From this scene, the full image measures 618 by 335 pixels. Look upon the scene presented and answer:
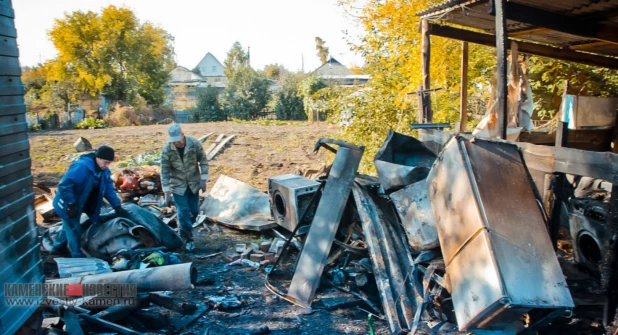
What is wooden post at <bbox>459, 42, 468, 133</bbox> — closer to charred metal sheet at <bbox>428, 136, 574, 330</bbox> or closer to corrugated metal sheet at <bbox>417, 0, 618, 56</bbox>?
corrugated metal sheet at <bbox>417, 0, 618, 56</bbox>

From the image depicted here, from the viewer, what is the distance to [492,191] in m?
3.30

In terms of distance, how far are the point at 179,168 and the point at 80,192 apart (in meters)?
1.37

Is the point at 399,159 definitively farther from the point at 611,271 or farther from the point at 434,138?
the point at 611,271

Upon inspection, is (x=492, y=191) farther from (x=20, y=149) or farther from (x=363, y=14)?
(x=363, y=14)

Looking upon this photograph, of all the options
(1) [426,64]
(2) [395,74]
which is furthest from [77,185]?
(2) [395,74]

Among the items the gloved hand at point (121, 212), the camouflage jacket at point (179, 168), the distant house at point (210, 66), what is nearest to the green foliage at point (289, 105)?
the camouflage jacket at point (179, 168)

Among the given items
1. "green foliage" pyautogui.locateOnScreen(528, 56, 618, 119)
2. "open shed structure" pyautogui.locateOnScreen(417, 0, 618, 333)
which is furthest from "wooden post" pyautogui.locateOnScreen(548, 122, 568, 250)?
"green foliage" pyautogui.locateOnScreen(528, 56, 618, 119)

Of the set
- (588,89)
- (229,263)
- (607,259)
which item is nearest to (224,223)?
(229,263)

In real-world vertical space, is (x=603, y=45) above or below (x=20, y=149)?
above

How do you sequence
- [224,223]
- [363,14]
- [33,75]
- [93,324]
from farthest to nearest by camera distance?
[33,75]
[363,14]
[224,223]
[93,324]

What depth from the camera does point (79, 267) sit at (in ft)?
15.0

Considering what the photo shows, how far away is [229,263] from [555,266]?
157 inches

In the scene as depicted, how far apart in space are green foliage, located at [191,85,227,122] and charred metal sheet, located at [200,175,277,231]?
23.1 m

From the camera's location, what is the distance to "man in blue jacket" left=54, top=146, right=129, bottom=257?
5027 mm
